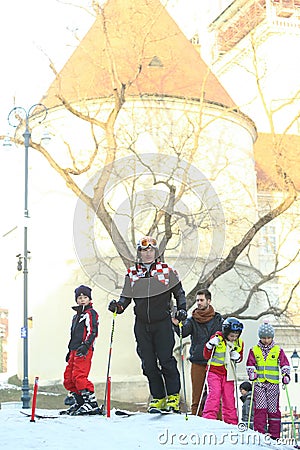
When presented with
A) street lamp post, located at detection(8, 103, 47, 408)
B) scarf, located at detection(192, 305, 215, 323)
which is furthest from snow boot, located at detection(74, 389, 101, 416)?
street lamp post, located at detection(8, 103, 47, 408)

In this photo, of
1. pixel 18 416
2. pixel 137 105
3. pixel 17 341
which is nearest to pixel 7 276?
pixel 17 341

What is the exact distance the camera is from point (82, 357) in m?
8.34

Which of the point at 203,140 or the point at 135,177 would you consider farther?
the point at 203,140

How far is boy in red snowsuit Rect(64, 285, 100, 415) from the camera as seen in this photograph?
833 cm

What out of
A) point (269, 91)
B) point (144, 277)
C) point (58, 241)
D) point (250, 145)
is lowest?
point (144, 277)

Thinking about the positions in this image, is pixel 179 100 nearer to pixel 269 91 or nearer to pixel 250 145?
pixel 250 145

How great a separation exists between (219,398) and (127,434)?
72.2 inches

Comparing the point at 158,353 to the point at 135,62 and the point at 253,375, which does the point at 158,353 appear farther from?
the point at 135,62

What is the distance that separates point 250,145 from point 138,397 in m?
11.4

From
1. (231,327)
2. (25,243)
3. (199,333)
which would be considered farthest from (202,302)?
(25,243)

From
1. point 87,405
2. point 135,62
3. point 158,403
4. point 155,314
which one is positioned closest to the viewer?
point 155,314

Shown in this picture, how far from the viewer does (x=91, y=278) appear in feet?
85.3

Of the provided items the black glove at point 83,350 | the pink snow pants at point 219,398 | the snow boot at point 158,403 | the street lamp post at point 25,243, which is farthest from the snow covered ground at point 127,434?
the street lamp post at point 25,243

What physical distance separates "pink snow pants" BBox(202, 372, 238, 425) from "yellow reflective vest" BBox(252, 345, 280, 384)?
0.52m
